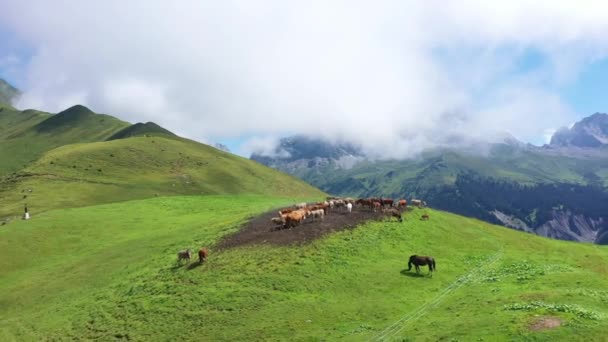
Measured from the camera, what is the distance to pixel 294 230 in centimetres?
5166

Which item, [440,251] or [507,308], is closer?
[507,308]

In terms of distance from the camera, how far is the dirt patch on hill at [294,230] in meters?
49.2

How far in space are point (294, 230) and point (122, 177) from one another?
112 metres

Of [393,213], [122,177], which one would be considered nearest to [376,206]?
[393,213]

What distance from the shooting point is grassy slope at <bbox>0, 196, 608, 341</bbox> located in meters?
31.4

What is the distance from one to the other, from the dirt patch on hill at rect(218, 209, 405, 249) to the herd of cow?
0.77 metres

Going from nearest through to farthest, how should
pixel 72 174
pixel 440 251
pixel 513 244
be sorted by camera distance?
pixel 440 251, pixel 513 244, pixel 72 174

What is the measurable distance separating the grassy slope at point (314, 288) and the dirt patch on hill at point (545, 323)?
44 cm

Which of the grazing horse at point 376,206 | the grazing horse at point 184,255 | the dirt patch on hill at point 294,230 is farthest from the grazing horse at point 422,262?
the grazing horse at point 184,255

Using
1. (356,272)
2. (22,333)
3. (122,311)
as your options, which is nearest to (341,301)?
(356,272)

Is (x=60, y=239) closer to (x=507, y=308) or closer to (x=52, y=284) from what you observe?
(x=52, y=284)

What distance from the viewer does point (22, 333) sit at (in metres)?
40.8

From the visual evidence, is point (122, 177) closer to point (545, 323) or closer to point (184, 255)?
point (184, 255)

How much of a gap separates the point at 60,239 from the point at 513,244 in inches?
2644
